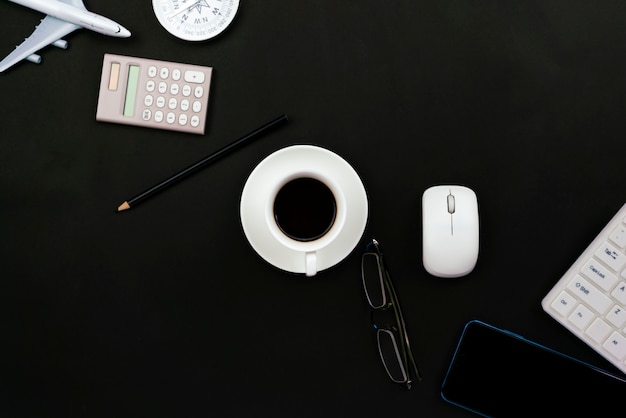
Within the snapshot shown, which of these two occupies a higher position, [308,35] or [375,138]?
[308,35]

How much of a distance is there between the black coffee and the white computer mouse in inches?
4.4

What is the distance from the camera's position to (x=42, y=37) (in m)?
0.61

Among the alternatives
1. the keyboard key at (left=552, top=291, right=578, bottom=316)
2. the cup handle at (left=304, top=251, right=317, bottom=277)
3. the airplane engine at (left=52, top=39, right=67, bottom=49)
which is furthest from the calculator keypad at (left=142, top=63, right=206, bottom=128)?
the keyboard key at (left=552, top=291, right=578, bottom=316)

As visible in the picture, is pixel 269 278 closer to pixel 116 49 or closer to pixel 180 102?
pixel 180 102

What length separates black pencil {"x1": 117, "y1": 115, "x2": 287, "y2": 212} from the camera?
0.60 m

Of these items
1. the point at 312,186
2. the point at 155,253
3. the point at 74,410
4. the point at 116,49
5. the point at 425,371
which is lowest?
the point at 74,410

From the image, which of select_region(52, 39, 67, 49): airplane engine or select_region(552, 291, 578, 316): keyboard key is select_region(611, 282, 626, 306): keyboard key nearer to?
select_region(552, 291, 578, 316): keyboard key

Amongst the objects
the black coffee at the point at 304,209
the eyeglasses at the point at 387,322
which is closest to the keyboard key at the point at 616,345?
the eyeglasses at the point at 387,322

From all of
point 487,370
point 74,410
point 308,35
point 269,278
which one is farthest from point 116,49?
point 487,370

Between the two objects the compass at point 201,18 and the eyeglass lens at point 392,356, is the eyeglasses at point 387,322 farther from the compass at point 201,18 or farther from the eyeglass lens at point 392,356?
the compass at point 201,18

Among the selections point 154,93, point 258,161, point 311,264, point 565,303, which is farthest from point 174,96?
point 565,303

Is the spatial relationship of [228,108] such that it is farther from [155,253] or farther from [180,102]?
[155,253]

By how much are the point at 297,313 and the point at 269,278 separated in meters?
0.05

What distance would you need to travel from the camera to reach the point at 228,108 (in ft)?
2.00
